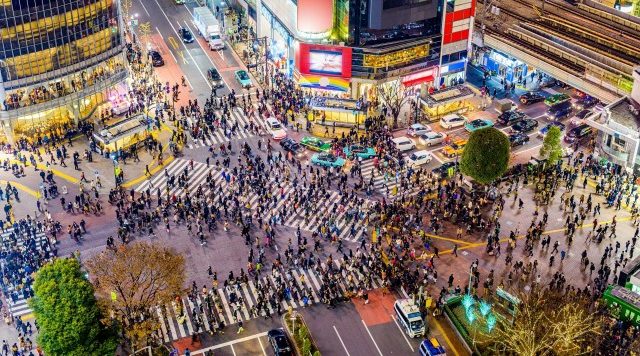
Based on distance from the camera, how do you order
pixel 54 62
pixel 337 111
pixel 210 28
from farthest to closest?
pixel 210 28 → pixel 337 111 → pixel 54 62

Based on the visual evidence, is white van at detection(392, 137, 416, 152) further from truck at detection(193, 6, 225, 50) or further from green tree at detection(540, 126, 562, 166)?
truck at detection(193, 6, 225, 50)

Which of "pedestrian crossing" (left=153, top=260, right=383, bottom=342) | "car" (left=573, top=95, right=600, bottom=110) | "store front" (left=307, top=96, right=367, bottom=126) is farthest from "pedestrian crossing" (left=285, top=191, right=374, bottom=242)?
"car" (left=573, top=95, right=600, bottom=110)

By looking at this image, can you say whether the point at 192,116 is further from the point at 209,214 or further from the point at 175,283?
the point at 175,283

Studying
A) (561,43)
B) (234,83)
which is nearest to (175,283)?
(234,83)

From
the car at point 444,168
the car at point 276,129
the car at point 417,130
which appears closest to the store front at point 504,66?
the car at point 417,130

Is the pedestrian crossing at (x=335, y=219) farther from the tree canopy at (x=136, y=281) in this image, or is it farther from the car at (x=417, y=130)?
the tree canopy at (x=136, y=281)

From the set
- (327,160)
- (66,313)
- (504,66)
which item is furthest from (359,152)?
(66,313)

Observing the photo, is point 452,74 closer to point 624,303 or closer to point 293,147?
point 293,147

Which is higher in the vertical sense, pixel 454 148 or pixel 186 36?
pixel 186 36
